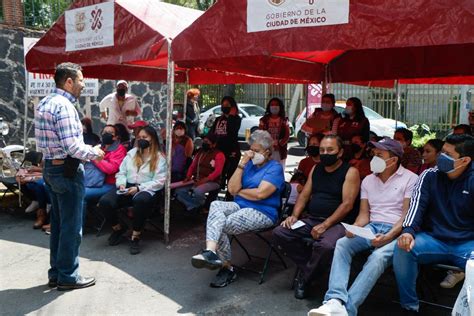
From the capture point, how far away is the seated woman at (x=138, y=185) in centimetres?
550

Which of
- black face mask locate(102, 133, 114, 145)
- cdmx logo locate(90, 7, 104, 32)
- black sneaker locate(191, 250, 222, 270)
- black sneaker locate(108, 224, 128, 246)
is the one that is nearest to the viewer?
black sneaker locate(191, 250, 222, 270)

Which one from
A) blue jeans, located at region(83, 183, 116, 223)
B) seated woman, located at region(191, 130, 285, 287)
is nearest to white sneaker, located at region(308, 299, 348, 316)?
seated woman, located at region(191, 130, 285, 287)

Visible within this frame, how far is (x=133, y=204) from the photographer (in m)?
5.59

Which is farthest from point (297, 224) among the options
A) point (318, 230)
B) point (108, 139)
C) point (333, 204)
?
point (108, 139)

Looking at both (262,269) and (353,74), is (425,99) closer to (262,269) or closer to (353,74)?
(353,74)

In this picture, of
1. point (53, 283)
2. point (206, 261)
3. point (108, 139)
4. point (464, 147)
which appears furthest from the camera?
point (108, 139)

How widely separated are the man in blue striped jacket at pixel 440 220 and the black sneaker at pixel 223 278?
1570mm

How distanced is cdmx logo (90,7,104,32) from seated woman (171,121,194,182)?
Result: 5.74ft

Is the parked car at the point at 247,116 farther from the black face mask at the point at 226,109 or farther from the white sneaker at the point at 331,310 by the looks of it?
the white sneaker at the point at 331,310

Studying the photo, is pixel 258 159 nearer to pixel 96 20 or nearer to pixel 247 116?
pixel 96 20

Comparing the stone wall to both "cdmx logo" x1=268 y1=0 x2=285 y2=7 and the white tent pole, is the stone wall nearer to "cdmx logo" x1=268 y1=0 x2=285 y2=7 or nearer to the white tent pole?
the white tent pole

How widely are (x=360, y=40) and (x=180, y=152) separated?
3435 millimetres

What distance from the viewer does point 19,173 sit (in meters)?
6.65

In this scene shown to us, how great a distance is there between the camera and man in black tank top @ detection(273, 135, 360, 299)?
4105 millimetres
